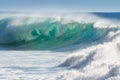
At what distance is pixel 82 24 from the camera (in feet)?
91.9

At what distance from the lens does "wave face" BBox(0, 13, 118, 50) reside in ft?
81.5

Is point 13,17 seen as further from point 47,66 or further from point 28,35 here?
point 47,66

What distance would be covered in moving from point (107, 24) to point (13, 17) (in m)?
7.67

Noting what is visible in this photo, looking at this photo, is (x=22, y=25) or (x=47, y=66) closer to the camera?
(x=47, y=66)

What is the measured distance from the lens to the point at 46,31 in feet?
91.8

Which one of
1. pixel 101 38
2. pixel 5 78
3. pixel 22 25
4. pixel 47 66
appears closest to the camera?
pixel 5 78

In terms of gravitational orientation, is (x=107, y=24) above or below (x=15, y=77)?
above

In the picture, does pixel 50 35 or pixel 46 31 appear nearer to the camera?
pixel 50 35

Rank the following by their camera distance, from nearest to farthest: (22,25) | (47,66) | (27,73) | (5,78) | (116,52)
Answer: (5,78) → (27,73) → (116,52) → (47,66) → (22,25)

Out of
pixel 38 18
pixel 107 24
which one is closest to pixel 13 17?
pixel 38 18

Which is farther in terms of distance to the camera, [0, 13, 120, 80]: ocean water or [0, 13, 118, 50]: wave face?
A: [0, 13, 118, 50]: wave face

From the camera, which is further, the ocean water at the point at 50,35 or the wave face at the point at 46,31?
the wave face at the point at 46,31

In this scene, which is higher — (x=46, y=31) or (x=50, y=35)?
(x=46, y=31)

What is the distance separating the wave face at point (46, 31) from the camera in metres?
24.8
